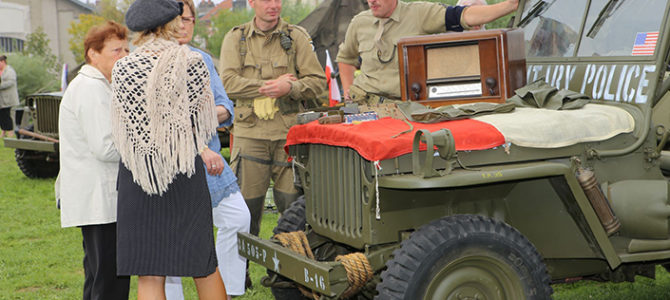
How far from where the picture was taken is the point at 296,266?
3.89 metres

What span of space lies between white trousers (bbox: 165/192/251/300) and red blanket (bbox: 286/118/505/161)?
67 cm

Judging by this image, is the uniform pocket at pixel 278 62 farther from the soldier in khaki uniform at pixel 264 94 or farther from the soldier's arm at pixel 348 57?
the soldier's arm at pixel 348 57

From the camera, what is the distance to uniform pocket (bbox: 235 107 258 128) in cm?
→ 541

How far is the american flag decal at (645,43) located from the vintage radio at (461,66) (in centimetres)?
62

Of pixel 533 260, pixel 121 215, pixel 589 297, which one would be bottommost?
pixel 589 297

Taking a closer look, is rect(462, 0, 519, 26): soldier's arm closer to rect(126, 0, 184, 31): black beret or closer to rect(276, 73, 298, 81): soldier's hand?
rect(276, 73, 298, 81): soldier's hand

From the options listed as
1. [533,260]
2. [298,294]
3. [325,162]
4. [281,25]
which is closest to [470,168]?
[533,260]

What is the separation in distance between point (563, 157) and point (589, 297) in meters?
1.88

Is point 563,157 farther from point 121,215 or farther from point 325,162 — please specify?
point 121,215

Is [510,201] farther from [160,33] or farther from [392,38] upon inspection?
[160,33]

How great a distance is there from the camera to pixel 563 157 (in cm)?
407

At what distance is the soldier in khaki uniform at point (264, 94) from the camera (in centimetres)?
539

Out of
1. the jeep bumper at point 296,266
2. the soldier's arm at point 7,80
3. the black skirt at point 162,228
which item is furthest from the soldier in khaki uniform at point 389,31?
the soldier's arm at point 7,80

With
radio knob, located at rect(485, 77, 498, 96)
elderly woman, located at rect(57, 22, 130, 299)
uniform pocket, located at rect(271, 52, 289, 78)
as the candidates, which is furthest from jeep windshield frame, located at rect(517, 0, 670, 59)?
elderly woman, located at rect(57, 22, 130, 299)
